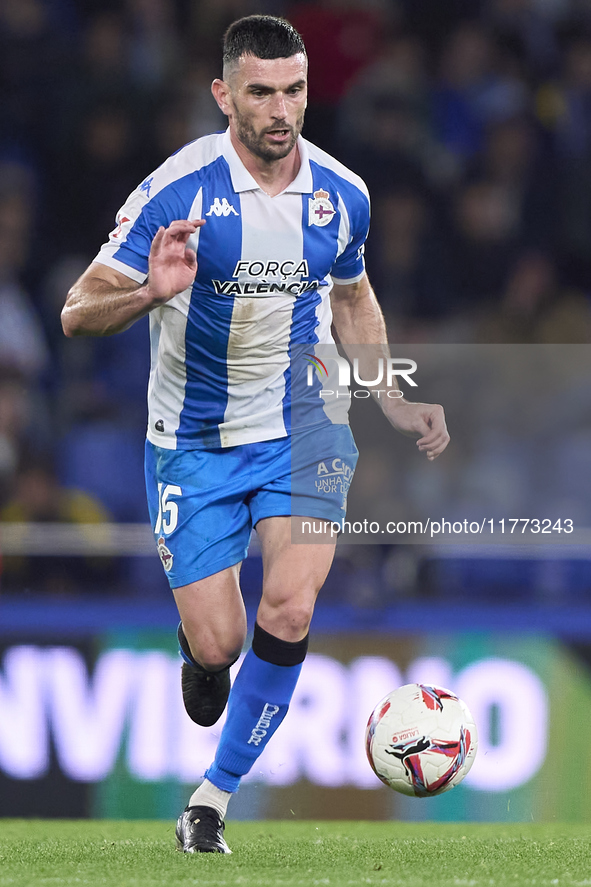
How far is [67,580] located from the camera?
18.4ft

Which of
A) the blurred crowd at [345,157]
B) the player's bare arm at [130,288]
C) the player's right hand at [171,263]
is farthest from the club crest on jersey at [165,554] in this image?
the blurred crowd at [345,157]

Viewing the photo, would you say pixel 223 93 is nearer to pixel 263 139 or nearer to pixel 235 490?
pixel 263 139

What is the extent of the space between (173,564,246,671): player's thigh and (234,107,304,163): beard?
1.33 m

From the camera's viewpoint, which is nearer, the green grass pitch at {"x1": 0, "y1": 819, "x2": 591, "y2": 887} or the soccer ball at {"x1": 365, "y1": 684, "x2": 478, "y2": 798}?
the green grass pitch at {"x1": 0, "y1": 819, "x2": 591, "y2": 887}

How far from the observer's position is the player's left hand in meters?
3.95

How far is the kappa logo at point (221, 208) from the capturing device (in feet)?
12.6

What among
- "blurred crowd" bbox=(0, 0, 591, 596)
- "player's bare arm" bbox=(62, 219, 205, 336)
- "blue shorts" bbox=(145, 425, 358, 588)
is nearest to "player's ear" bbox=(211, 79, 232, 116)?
"player's bare arm" bbox=(62, 219, 205, 336)

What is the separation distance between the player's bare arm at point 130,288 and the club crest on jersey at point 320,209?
0.45 m

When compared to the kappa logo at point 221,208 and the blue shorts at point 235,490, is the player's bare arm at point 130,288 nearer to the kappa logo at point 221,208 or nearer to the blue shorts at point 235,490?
the kappa logo at point 221,208

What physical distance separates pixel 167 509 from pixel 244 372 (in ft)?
1.72

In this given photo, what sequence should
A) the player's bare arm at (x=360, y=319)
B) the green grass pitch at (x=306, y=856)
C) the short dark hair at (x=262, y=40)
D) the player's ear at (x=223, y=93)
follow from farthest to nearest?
the player's bare arm at (x=360, y=319) < the player's ear at (x=223, y=93) < the short dark hair at (x=262, y=40) < the green grass pitch at (x=306, y=856)

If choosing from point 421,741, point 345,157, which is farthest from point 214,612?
point 345,157

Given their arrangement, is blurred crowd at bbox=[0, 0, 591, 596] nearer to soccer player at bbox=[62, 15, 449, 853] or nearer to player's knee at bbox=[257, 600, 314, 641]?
soccer player at bbox=[62, 15, 449, 853]

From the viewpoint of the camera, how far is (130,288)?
3.71 meters
